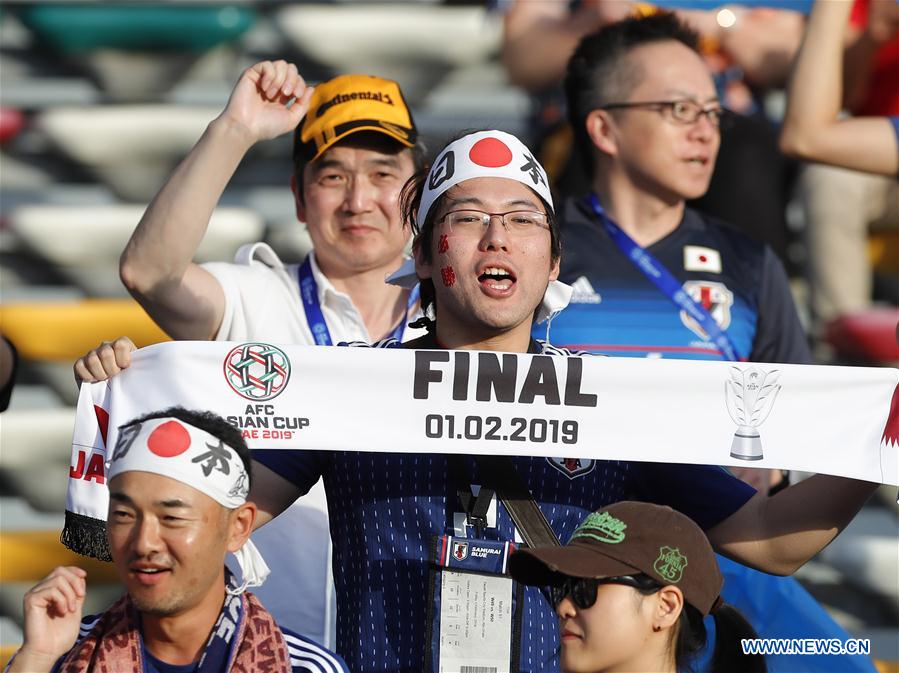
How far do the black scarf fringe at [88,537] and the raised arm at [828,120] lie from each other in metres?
2.28

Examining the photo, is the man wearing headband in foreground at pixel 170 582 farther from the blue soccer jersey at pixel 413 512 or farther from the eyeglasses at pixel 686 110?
the eyeglasses at pixel 686 110

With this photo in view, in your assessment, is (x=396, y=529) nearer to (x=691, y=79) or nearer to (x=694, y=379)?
(x=694, y=379)

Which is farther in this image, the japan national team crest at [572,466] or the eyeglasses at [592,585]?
the japan national team crest at [572,466]

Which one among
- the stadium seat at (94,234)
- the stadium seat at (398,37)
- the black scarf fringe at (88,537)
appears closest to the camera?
the black scarf fringe at (88,537)

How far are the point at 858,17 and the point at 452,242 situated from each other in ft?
10.2

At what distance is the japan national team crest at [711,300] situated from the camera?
388 centimetres

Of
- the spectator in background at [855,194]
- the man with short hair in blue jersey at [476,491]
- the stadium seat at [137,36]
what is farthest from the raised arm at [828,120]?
the stadium seat at [137,36]

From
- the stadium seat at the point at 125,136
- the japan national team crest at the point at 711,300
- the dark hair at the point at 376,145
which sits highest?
the stadium seat at the point at 125,136

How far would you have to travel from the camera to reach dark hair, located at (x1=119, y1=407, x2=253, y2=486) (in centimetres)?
257

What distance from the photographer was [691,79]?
413cm

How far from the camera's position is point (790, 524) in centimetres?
269

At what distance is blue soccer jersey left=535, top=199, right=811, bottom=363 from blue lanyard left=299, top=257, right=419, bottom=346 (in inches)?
17.6

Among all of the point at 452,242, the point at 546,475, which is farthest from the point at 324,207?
the point at 546,475

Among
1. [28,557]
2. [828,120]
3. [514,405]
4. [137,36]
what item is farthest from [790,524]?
[137,36]
